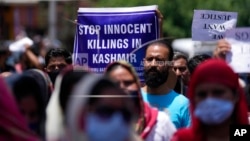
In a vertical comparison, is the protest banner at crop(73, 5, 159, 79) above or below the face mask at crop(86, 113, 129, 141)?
above

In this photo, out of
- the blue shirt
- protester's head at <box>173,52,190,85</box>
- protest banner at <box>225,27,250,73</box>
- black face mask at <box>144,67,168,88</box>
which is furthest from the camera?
protester's head at <box>173,52,190,85</box>

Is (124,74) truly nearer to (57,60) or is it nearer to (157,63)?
(157,63)

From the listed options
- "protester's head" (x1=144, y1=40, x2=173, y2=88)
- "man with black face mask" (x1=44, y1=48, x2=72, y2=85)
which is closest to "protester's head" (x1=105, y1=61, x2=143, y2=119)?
"protester's head" (x1=144, y1=40, x2=173, y2=88)

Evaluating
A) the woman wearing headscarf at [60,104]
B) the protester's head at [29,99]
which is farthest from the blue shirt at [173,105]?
the woman wearing headscarf at [60,104]

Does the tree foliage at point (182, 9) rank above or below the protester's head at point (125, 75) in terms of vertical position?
above

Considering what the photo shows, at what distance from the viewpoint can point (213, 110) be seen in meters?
6.29

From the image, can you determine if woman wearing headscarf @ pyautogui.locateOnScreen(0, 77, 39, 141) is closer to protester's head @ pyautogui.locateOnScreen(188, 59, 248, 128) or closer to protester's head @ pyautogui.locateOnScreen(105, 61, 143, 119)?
protester's head @ pyautogui.locateOnScreen(188, 59, 248, 128)

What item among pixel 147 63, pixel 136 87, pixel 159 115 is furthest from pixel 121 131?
pixel 147 63

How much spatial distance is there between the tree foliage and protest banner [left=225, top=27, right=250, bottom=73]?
10.8m

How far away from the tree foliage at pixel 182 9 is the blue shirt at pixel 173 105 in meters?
12.3

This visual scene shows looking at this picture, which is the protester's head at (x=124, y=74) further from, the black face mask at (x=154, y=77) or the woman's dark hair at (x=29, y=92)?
the black face mask at (x=154, y=77)

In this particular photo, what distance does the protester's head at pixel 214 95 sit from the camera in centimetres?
634

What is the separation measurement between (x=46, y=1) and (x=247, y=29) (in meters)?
30.4

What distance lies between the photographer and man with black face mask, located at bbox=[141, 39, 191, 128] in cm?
861
